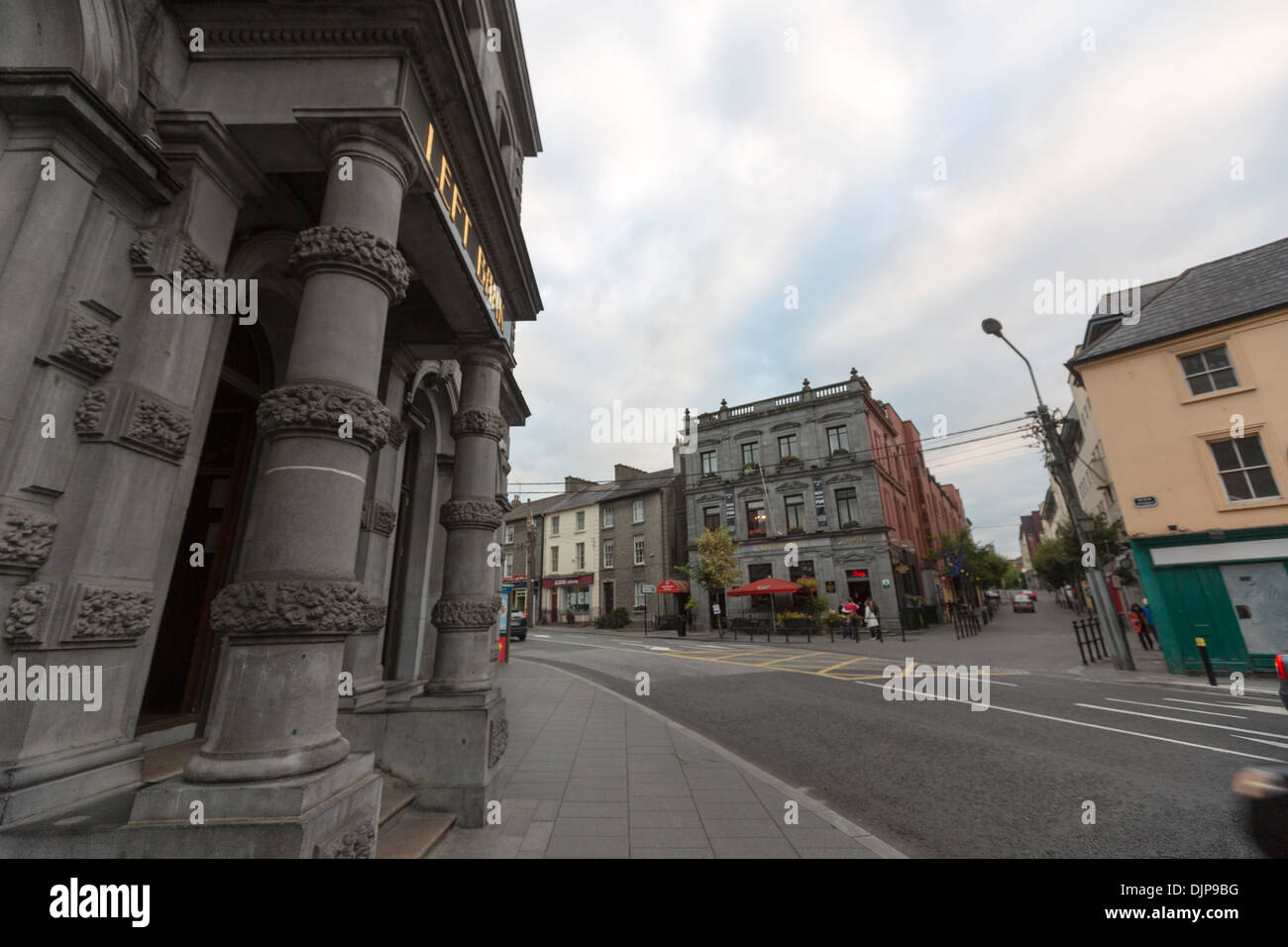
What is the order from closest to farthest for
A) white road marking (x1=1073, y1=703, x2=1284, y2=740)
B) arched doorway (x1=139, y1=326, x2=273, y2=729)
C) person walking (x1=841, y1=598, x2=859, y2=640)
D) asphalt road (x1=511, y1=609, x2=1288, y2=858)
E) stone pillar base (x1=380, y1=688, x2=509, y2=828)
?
asphalt road (x1=511, y1=609, x2=1288, y2=858) < stone pillar base (x1=380, y1=688, x2=509, y2=828) < arched doorway (x1=139, y1=326, x2=273, y2=729) < white road marking (x1=1073, y1=703, x2=1284, y2=740) < person walking (x1=841, y1=598, x2=859, y2=640)

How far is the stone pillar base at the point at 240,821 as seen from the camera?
7.75 feet

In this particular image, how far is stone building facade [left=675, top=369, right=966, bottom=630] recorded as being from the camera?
28.4m

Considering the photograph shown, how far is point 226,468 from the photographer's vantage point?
5.83 m

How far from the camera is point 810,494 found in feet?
101

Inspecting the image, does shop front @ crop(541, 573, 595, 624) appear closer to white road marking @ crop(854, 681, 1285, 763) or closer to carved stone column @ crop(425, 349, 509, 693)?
white road marking @ crop(854, 681, 1285, 763)

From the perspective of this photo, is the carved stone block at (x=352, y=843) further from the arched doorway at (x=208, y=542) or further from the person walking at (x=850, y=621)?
the person walking at (x=850, y=621)

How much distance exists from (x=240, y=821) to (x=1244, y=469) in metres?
21.0

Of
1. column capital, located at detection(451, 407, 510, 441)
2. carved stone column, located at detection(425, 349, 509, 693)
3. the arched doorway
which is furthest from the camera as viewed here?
column capital, located at detection(451, 407, 510, 441)

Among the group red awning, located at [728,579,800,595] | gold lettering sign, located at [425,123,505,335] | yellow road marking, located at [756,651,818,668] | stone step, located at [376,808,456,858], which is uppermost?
gold lettering sign, located at [425,123,505,335]

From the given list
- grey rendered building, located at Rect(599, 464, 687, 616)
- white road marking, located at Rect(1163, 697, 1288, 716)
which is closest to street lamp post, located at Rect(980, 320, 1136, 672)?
white road marking, located at Rect(1163, 697, 1288, 716)

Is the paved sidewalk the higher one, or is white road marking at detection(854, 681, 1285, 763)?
the paved sidewalk

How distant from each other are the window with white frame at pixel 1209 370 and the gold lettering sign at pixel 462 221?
19.0m

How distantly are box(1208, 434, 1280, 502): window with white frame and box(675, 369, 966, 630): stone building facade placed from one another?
13.7 metres

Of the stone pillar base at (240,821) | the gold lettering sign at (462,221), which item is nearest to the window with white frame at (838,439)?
the gold lettering sign at (462,221)
